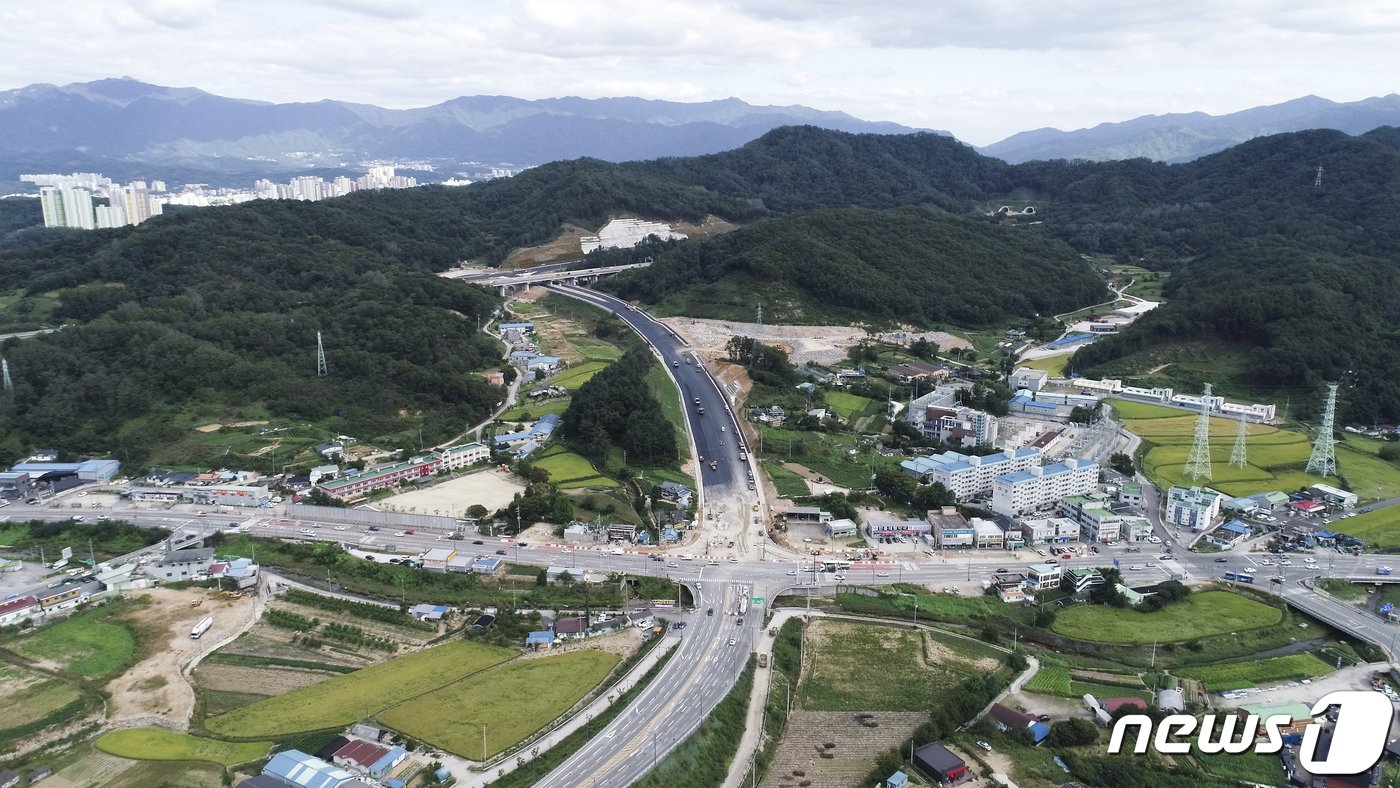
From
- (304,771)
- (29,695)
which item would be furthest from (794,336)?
(29,695)

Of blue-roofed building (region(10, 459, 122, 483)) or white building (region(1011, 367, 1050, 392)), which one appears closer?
blue-roofed building (region(10, 459, 122, 483))

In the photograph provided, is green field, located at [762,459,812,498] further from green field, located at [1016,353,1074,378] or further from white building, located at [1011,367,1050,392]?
green field, located at [1016,353,1074,378]

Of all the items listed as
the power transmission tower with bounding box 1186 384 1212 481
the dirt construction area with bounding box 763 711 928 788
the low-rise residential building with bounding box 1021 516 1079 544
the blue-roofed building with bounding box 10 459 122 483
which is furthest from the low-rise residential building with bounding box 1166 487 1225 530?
the blue-roofed building with bounding box 10 459 122 483

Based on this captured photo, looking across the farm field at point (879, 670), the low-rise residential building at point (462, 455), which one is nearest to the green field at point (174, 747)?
the farm field at point (879, 670)

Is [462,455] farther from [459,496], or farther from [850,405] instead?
[850,405]

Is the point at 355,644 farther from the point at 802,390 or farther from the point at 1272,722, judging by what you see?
the point at 802,390
